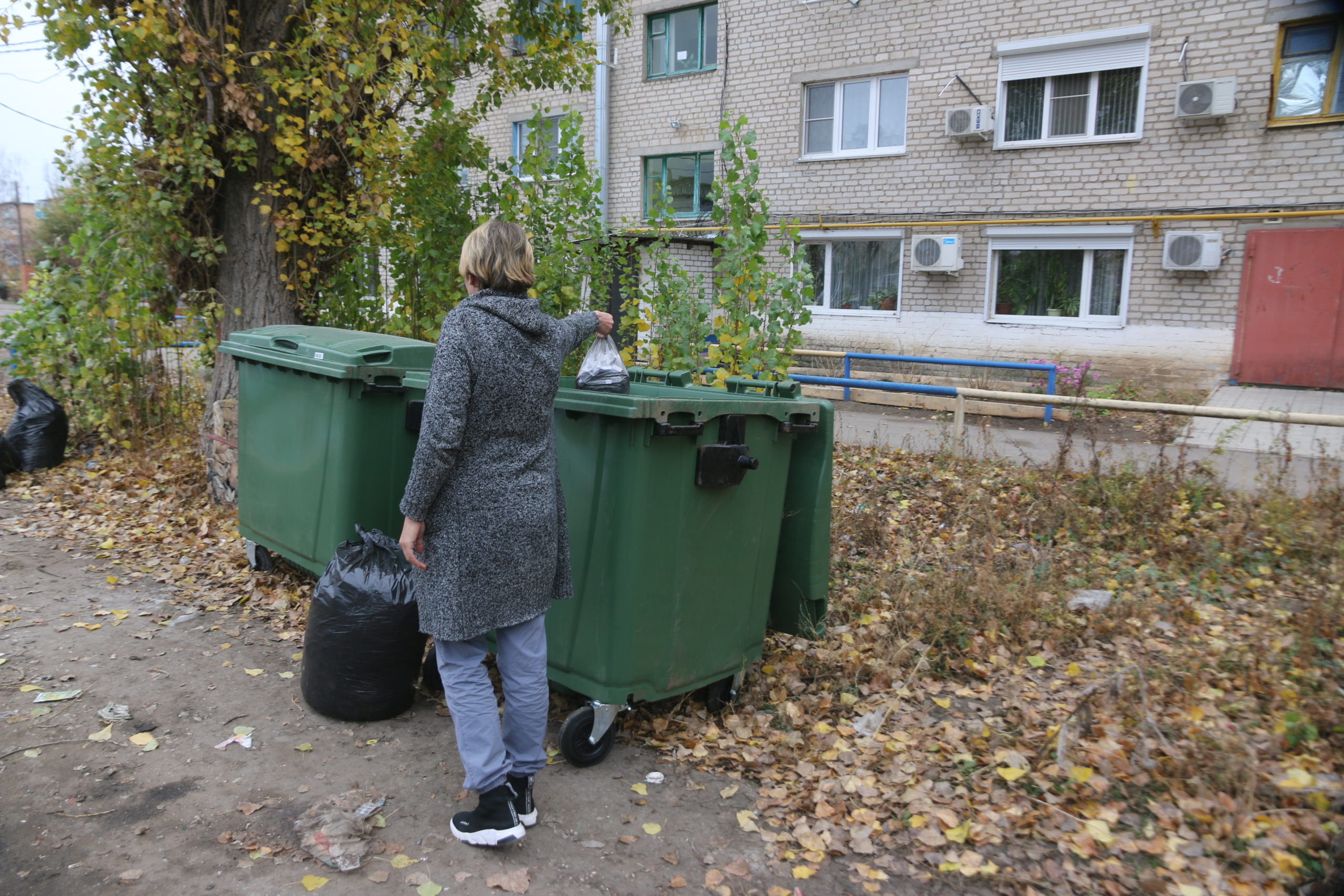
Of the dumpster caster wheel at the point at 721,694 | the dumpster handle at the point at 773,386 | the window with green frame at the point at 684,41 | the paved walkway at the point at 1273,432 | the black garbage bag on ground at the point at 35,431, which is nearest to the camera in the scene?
the dumpster caster wheel at the point at 721,694

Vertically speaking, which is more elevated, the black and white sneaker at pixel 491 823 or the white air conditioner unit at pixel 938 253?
the white air conditioner unit at pixel 938 253

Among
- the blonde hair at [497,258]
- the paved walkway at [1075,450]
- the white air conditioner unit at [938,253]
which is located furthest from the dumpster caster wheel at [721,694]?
the white air conditioner unit at [938,253]

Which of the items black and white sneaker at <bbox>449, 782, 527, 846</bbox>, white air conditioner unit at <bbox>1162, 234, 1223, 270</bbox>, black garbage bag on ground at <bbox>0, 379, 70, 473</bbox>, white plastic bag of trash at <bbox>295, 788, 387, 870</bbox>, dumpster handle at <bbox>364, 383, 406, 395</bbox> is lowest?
white plastic bag of trash at <bbox>295, 788, 387, 870</bbox>

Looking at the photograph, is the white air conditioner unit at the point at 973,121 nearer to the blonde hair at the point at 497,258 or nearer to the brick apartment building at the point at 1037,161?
the brick apartment building at the point at 1037,161

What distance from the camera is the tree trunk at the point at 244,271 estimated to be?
6.11 meters

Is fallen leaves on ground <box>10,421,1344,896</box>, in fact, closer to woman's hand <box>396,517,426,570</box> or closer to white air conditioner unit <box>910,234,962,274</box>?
woman's hand <box>396,517,426,570</box>

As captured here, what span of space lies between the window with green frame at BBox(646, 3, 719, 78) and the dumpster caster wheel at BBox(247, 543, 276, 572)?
1245 cm

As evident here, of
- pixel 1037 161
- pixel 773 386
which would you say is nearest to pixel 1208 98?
pixel 1037 161

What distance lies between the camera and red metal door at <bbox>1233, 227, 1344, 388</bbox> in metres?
10.4

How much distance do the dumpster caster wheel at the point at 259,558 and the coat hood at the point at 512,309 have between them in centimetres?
290

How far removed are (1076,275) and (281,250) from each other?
10327 mm

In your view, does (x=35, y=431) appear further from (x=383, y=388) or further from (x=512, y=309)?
(x=512, y=309)

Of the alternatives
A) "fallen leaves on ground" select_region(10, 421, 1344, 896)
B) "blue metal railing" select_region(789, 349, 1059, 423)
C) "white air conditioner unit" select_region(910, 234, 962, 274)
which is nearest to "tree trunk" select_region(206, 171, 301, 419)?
"fallen leaves on ground" select_region(10, 421, 1344, 896)

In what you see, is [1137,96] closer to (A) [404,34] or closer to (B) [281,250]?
(A) [404,34]
